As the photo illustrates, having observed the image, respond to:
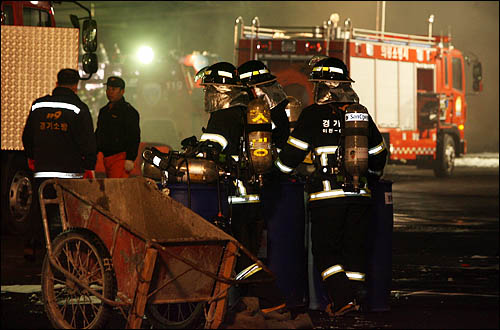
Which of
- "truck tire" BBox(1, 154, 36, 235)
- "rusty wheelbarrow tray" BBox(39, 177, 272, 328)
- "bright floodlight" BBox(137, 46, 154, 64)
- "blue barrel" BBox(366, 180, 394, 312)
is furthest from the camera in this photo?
"bright floodlight" BBox(137, 46, 154, 64)

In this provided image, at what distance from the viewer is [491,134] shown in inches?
1539

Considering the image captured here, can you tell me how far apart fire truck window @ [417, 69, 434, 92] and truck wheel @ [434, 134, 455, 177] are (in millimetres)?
1153

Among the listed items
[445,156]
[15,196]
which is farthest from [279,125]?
[445,156]

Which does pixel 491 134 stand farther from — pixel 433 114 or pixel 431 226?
pixel 431 226

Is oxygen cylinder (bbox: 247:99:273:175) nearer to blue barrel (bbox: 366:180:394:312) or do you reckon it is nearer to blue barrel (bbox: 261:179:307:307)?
blue barrel (bbox: 261:179:307:307)

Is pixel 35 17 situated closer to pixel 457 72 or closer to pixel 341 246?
pixel 341 246

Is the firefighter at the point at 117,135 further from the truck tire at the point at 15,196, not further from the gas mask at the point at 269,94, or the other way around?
the gas mask at the point at 269,94

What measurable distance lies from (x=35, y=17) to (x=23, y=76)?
117cm

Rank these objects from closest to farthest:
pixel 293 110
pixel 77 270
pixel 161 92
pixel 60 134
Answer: pixel 77 270, pixel 293 110, pixel 60 134, pixel 161 92

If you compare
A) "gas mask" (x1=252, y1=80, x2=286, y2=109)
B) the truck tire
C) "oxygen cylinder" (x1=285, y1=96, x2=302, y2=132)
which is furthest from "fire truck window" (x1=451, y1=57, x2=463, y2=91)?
"gas mask" (x1=252, y1=80, x2=286, y2=109)

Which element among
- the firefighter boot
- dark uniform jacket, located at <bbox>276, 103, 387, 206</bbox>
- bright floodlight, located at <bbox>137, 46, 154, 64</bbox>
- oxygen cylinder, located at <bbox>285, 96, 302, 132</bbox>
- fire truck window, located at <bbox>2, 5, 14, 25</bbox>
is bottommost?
the firefighter boot

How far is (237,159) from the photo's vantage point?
21.6 ft

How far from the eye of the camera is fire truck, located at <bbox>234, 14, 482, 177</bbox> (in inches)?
724

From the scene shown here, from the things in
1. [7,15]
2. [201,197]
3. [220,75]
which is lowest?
[201,197]
